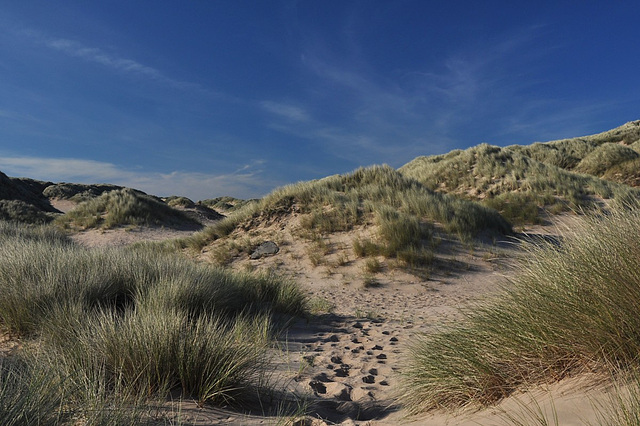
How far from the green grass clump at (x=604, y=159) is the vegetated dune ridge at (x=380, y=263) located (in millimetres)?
164

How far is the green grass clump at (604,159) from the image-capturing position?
22.9 metres

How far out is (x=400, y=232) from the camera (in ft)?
32.6

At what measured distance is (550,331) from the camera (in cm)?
215

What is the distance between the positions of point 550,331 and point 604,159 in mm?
27561

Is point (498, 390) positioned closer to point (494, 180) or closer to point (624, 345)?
point (624, 345)

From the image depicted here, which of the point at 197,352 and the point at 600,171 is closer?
the point at 197,352

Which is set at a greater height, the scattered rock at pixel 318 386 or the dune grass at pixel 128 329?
the dune grass at pixel 128 329

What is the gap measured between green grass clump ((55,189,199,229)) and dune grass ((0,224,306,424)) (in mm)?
14837

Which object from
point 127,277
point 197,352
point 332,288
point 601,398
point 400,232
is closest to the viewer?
point 601,398

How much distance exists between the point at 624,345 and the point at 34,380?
289cm

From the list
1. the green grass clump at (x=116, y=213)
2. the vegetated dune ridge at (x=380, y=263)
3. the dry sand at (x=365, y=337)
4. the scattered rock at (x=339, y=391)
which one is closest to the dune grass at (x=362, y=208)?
the vegetated dune ridge at (x=380, y=263)

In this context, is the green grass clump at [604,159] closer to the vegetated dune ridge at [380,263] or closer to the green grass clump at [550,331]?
the vegetated dune ridge at [380,263]

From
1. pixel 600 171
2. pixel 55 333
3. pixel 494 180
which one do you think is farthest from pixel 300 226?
pixel 600 171

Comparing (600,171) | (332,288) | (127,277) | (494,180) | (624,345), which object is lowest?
(332,288)
